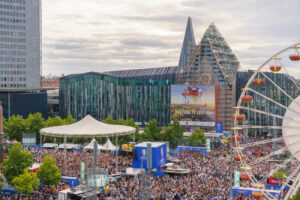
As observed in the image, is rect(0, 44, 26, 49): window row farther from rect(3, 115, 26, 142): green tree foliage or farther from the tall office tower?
rect(3, 115, 26, 142): green tree foliage

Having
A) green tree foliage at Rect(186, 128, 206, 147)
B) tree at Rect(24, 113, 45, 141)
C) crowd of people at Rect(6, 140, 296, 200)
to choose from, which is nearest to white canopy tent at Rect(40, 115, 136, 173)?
crowd of people at Rect(6, 140, 296, 200)

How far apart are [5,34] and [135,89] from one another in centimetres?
5240

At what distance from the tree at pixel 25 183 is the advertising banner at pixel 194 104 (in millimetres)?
54842

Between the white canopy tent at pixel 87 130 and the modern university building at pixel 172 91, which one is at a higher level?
the modern university building at pixel 172 91

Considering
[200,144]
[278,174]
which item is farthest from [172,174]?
[200,144]

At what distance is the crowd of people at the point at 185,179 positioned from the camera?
38.8 m

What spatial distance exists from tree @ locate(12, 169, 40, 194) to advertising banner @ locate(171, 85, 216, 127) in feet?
180

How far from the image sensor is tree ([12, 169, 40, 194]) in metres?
39.1

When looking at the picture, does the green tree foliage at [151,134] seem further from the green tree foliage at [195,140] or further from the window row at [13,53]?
the window row at [13,53]

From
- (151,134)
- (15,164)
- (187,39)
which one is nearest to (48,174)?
(15,164)

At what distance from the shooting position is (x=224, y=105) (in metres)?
91.1

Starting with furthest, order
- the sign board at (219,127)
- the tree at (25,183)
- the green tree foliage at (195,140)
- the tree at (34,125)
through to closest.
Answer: the sign board at (219,127), the tree at (34,125), the green tree foliage at (195,140), the tree at (25,183)

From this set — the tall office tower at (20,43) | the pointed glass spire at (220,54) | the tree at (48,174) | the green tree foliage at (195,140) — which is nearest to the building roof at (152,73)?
the pointed glass spire at (220,54)

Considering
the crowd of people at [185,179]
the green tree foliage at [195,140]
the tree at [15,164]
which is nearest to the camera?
the crowd of people at [185,179]
